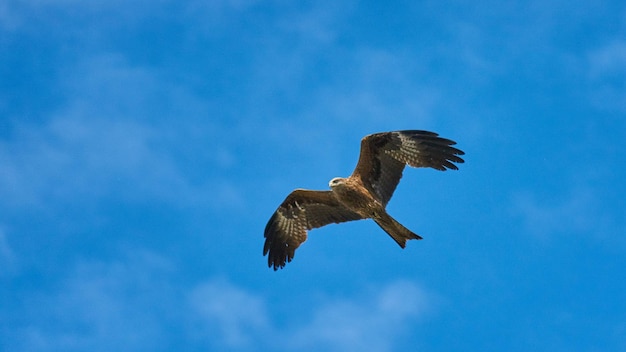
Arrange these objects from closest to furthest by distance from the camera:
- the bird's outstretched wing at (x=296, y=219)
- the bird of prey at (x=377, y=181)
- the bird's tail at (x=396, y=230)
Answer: the bird's tail at (x=396, y=230), the bird of prey at (x=377, y=181), the bird's outstretched wing at (x=296, y=219)

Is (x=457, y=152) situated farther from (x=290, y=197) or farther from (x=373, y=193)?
(x=290, y=197)

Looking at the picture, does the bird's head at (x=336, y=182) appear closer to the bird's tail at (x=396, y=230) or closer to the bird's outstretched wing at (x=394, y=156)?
the bird's outstretched wing at (x=394, y=156)

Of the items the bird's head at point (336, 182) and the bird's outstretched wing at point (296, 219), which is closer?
the bird's head at point (336, 182)

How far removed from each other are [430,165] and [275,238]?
136 inches

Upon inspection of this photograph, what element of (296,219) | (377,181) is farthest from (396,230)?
(296,219)

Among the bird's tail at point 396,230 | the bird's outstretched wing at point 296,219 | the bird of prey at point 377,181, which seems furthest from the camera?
the bird's outstretched wing at point 296,219

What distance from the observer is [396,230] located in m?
15.5

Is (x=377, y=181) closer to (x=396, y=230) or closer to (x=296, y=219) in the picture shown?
(x=396, y=230)

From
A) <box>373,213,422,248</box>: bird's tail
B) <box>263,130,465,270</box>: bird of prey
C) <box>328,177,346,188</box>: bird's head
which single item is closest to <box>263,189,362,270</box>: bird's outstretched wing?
<box>263,130,465,270</box>: bird of prey

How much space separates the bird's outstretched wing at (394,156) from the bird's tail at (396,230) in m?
0.48

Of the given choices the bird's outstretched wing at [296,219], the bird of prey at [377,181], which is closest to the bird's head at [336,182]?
the bird of prey at [377,181]

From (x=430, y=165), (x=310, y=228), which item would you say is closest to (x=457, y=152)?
(x=430, y=165)

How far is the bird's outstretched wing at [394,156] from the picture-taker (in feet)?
51.9

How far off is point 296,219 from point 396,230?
97.7 inches
